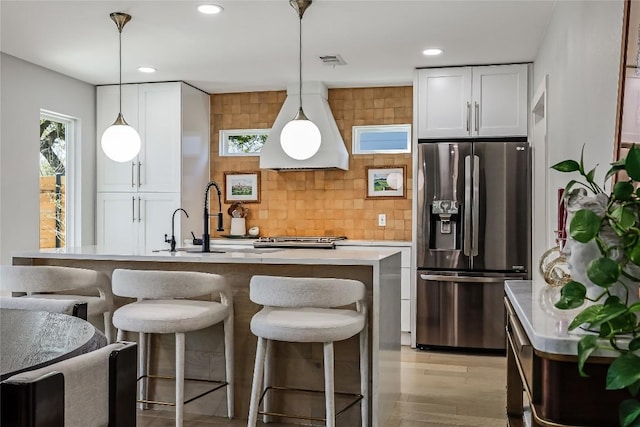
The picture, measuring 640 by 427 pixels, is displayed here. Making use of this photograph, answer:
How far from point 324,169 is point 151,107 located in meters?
1.79

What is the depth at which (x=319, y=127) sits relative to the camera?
18.0 feet

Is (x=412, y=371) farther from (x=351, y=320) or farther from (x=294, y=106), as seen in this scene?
(x=294, y=106)

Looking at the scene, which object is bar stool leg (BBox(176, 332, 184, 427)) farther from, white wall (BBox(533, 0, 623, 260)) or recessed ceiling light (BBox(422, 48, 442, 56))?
recessed ceiling light (BBox(422, 48, 442, 56))

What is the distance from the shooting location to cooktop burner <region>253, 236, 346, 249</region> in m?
5.23

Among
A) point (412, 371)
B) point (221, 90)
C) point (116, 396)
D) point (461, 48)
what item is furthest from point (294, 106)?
point (116, 396)

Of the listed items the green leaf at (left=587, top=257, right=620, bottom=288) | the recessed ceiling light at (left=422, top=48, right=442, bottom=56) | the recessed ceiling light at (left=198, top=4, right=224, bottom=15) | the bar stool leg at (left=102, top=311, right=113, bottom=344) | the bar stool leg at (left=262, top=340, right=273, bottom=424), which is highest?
the recessed ceiling light at (left=198, top=4, right=224, bottom=15)

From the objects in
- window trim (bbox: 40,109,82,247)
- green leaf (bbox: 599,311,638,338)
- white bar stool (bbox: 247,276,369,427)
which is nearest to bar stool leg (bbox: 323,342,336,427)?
white bar stool (bbox: 247,276,369,427)

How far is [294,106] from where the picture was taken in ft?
18.4

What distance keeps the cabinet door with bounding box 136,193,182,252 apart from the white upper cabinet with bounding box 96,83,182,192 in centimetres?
8

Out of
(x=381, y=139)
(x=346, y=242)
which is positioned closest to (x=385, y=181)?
(x=381, y=139)

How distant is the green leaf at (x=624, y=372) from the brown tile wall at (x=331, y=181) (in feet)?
15.4

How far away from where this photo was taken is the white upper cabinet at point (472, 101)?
4914 millimetres

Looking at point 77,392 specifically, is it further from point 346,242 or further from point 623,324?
point 346,242

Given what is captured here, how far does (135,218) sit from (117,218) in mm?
193
